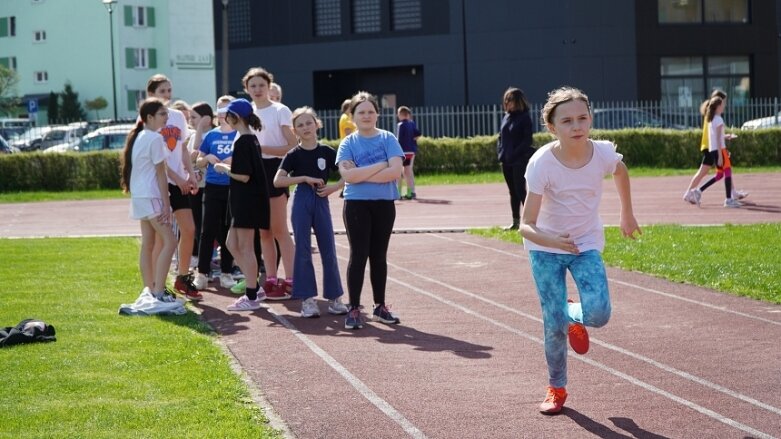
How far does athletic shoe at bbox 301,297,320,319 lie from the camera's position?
10859 millimetres

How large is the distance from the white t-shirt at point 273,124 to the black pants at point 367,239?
202 cm

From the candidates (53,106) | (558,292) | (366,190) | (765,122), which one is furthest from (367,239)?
(53,106)

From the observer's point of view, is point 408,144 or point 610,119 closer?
point 408,144

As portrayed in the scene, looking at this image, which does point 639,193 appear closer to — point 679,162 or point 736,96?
point 679,162

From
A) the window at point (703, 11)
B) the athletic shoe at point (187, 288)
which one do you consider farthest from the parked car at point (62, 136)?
the athletic shoe at point (187, 288)

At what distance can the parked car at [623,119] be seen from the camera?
38.1m

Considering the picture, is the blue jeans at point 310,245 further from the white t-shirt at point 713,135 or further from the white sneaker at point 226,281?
the white t-shirt at point 713,135

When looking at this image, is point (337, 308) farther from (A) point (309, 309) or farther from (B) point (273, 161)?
(B) point (273, 161)

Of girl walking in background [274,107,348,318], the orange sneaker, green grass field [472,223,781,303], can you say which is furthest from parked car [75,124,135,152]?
the orange sneaker

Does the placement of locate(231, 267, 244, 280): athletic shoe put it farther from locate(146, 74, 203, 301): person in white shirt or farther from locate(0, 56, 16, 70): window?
locate(0, 56, 16, 70): window

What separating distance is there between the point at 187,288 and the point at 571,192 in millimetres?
6031

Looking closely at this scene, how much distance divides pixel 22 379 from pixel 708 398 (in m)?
4.33

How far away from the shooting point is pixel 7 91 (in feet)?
247

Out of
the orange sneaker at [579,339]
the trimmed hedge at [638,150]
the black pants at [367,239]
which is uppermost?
the trimmed hedge at [638,150]
